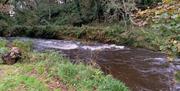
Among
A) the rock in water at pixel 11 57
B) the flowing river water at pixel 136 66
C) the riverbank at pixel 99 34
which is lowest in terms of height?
the riverbank at pixel 99 34

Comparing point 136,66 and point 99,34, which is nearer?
point 136,66

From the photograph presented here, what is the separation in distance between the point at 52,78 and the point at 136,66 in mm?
5861

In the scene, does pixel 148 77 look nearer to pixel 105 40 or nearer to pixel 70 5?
pixel 105 40

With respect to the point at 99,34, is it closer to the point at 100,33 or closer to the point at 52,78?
the point at 100,33

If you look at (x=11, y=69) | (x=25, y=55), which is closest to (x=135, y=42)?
(x=25, y=55)

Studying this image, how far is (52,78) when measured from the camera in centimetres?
898

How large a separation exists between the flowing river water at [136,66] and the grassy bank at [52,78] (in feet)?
5.59

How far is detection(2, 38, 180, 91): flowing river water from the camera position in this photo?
35.6 feet

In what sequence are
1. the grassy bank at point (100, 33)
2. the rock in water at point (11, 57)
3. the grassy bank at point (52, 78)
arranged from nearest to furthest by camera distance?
the grassy bank at point (52, 78), the rock in water at point (11, 57), the grassy bank at point (100, 33)

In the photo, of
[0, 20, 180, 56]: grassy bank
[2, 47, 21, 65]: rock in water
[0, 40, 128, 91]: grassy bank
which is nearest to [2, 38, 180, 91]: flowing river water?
[0, 20, 180, 56]: grassy bank

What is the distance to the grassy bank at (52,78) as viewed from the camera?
27.1 ft

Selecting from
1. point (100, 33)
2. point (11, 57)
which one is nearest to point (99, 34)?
point (100, 33)

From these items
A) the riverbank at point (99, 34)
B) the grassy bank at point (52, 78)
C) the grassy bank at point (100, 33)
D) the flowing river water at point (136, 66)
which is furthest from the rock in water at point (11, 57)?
the riverbank at point (99, 34)

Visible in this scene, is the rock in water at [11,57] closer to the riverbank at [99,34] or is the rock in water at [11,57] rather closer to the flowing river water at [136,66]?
the flowing river water at [136,66]
